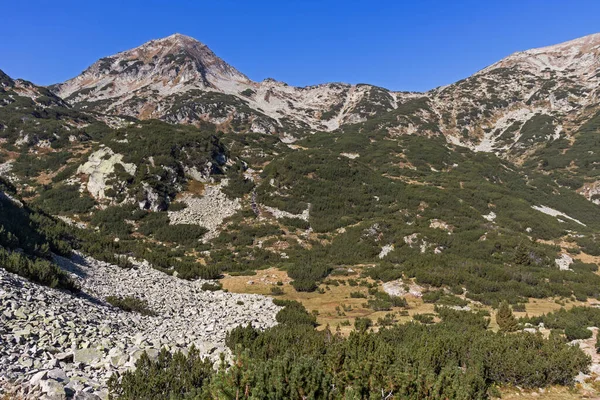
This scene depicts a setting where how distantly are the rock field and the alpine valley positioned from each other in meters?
0.07

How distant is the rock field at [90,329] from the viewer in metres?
7.26

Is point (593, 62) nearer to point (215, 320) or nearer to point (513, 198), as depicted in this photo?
point (513, 198)

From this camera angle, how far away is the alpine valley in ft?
26.1

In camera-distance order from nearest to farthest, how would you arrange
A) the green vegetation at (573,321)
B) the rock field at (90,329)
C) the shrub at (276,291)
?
the rock field at (90,329) < the green vegetation at (573,321) < the shrub at (276,291)

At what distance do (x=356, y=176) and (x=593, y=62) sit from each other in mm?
145155

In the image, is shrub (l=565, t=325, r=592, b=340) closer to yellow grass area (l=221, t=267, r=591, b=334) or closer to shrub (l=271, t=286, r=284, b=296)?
yellow grass area (l=221, t=267, r=591, b=334)

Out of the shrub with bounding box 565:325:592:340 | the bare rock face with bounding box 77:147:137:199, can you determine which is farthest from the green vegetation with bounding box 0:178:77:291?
the shrub with bounding box 565:325:592:340

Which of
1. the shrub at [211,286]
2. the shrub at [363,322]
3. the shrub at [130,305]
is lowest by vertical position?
the shrub at [130,305]

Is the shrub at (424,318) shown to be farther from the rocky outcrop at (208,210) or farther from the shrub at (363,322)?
the rocky outcrop at (208,210)

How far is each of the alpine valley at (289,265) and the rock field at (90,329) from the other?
0.07m

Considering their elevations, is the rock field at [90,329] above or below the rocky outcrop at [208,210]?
below

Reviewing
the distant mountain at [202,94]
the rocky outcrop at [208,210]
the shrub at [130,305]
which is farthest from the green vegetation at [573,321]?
the distant mountain at [202,94]

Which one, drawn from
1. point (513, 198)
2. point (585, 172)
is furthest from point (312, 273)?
point (585, 172)

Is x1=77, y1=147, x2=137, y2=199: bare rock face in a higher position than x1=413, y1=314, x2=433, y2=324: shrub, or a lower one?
higher
